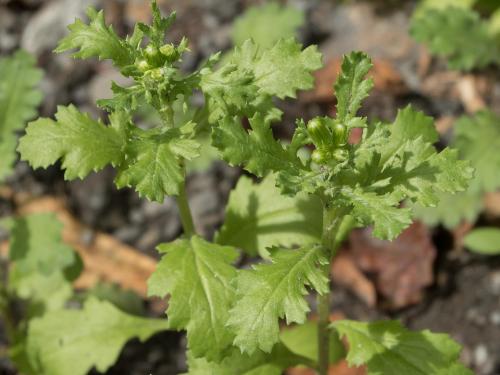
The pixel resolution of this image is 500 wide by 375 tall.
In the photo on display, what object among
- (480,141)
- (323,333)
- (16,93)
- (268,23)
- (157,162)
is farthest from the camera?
(268,23)

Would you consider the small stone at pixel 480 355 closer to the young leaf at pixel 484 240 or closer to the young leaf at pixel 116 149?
the young leaf at pixel 484 240

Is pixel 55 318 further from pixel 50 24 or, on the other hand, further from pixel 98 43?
pixel 50 24

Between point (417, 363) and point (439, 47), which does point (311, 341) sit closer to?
point (417, 363)

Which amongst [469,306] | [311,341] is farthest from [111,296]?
[469,306]

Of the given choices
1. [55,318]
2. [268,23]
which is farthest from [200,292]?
[268,23]

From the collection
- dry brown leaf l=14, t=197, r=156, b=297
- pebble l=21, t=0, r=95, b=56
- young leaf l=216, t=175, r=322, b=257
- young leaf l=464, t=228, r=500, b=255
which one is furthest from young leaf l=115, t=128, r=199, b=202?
pebble l=21, t=0, r=95, b=56

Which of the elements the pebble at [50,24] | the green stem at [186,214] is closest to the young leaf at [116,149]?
the green stem at [186,214]
